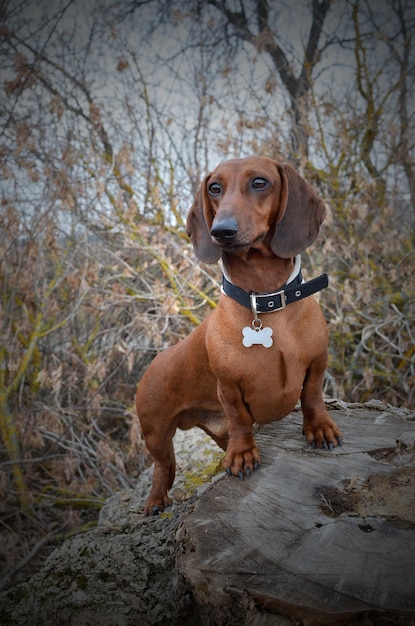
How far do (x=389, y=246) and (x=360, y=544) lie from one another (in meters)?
3.73

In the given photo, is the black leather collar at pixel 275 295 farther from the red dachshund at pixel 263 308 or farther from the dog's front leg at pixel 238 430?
the dog's front leg at pixel 238 430

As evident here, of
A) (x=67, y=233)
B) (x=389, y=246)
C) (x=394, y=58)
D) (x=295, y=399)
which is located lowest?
(x=295, y=399)

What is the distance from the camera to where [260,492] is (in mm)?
1611

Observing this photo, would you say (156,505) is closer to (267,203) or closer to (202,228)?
(202,228)

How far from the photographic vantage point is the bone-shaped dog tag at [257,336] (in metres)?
1.76

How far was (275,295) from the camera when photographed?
1.78 metres

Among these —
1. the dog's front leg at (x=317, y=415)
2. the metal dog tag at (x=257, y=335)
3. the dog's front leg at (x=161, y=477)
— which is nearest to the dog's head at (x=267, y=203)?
the metal dog tag at (x=257, y=335)

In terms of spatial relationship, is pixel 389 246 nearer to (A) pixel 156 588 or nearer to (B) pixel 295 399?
(B) pixel 295 399

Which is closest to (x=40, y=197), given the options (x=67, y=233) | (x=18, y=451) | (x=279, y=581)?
(x=67, y=233)

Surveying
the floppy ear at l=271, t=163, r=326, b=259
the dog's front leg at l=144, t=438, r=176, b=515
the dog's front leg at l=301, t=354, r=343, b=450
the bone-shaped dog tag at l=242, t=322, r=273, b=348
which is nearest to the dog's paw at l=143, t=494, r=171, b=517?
the dog's front leg at l=144, t=438, r=176, b=515

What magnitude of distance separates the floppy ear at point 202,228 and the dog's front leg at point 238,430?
1.74 feet

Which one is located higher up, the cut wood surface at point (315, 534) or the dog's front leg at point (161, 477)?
the cut wood surface at point (315, 534)

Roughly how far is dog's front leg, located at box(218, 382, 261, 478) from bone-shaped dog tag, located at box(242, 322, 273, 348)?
0.64 feet

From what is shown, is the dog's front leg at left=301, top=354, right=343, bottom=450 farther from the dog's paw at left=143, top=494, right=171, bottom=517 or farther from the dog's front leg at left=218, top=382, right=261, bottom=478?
the dog's paw at left=143, top=494, right=171, bottom=517
